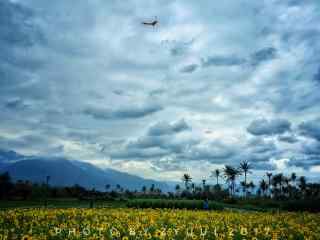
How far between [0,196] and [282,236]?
66.1m

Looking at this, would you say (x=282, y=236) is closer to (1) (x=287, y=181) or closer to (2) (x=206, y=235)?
(2) (x=206, y=235)

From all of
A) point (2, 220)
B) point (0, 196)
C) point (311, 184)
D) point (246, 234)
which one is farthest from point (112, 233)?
point (311, 184)

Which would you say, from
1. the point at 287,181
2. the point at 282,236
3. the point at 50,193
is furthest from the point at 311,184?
the point at 282,236

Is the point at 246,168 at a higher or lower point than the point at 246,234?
higher

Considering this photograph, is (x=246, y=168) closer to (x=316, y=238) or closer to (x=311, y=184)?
(x=311, y=184)

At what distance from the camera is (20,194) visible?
75.3 meters

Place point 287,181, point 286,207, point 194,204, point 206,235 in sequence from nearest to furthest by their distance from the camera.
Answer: point 206,235 < point 194,204 < point 286,207 < point 287,181

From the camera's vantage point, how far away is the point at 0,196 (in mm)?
72188

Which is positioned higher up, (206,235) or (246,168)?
(246,168)

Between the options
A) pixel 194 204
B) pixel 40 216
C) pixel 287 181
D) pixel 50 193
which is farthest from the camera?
pixel 287 181

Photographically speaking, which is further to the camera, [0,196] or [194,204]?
[0,196]

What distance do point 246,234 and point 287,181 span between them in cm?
15488

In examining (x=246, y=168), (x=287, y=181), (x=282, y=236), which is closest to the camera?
(x=282, y=236)

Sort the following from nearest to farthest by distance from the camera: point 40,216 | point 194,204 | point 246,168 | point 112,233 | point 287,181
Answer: point 112,233 < point 40,216 < point 194,204 < point 246,168 < point 287,181
